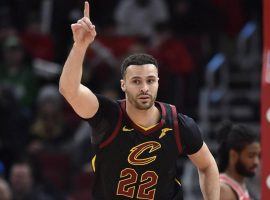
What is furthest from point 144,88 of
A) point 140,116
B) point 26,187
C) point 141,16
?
point 141,16

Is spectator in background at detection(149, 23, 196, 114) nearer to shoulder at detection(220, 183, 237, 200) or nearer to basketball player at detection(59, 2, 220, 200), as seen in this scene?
shoulder at detection(220, 183, 237, 200)

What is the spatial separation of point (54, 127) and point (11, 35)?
1628 mm

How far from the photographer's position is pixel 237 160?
6824 mm

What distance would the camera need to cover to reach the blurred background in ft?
33.9

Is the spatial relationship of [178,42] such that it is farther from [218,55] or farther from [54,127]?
[54,127]

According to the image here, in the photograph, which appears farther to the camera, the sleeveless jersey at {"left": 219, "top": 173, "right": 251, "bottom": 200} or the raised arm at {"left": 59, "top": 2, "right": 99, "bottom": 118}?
the sleeveless jersey at {"left": 219, "top": 173, "right": 251, "bottom": 200}

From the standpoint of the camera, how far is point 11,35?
38.0 feet

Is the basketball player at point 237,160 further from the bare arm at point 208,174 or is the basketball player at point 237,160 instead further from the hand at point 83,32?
the hand at point 83,32

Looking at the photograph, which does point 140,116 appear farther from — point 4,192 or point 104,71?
point 104,71

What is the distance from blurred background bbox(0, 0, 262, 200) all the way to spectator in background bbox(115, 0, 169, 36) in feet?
0.05

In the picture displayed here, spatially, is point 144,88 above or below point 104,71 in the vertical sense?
below

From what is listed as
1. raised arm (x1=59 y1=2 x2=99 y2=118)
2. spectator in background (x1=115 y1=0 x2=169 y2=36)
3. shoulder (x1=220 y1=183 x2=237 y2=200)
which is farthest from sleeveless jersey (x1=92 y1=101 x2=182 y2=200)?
spectator in background (x1=115 y1=0 x2=169 y2=36)

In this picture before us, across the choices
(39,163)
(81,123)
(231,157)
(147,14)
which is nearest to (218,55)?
(147,14)

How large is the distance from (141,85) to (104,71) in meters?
6.03
